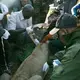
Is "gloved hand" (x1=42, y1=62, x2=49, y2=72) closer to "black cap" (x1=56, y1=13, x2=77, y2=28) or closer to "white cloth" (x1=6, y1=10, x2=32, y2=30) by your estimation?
"black cap" (x1=56, y1=13, x2=77, y2=28)

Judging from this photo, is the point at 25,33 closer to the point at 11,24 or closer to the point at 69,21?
the point at 11,24

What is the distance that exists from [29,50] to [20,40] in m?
0.30

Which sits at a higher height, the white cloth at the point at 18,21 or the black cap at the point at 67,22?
the black cap at the point at 67,22

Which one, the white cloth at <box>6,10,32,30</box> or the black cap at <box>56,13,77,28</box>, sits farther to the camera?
the white cloth at <box>6,10,32,30</box>

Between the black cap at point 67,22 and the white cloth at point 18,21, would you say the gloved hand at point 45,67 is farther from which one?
the white cloth at point 18,21

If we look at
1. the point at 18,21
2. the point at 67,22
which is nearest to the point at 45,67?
the point at 67,22

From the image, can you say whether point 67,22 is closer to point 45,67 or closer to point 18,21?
point 45,67

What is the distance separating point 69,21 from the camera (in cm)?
334

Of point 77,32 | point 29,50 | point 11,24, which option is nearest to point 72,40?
point 77,32

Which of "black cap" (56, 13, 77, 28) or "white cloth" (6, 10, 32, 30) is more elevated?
"black cap" (56, 13, 77, 28)

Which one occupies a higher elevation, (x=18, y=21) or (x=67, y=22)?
(x=67, y=22)

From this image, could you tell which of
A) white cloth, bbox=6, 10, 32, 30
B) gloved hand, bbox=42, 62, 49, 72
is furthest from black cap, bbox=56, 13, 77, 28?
white cloth, bbox=6, 10, 32, 30

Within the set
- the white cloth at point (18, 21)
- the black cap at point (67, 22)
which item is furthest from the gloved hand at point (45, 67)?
the white cloth at point (18, 21)

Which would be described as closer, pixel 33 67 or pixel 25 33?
pixel 33 67
